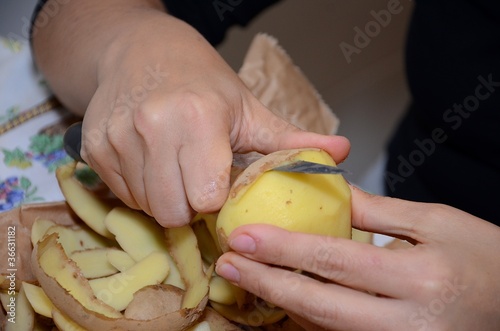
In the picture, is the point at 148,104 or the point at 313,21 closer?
the point at 148,104

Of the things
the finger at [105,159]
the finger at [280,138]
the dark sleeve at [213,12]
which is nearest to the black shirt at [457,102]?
the dark sleeve at [213,12]

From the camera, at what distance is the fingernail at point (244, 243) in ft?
1.28

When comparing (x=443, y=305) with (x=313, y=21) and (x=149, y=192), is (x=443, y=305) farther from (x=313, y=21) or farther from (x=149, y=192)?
(x=313, y=21)

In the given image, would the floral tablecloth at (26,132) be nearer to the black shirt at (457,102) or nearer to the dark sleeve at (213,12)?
the dark sleeve at (213,12)

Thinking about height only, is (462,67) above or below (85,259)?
above

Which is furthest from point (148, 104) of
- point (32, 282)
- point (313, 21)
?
point (313, 21)

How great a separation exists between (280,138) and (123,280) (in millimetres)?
172

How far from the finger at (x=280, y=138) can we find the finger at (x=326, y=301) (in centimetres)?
11

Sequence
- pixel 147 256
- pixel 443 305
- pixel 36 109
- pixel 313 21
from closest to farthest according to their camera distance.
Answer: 1. pixel 443 305
2. pixel 147 256
3. pixel 36 109
4. pixel 313 21

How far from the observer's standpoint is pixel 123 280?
487mm

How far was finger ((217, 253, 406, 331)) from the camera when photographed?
1.30 ft

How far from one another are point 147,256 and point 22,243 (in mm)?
125

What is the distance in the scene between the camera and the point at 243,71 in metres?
0.76

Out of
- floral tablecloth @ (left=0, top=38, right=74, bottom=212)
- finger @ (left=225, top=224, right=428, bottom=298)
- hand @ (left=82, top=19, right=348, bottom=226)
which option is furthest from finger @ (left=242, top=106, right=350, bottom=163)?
floral tablecloth @ (left=0, top=38, right=74, bottom=212)
